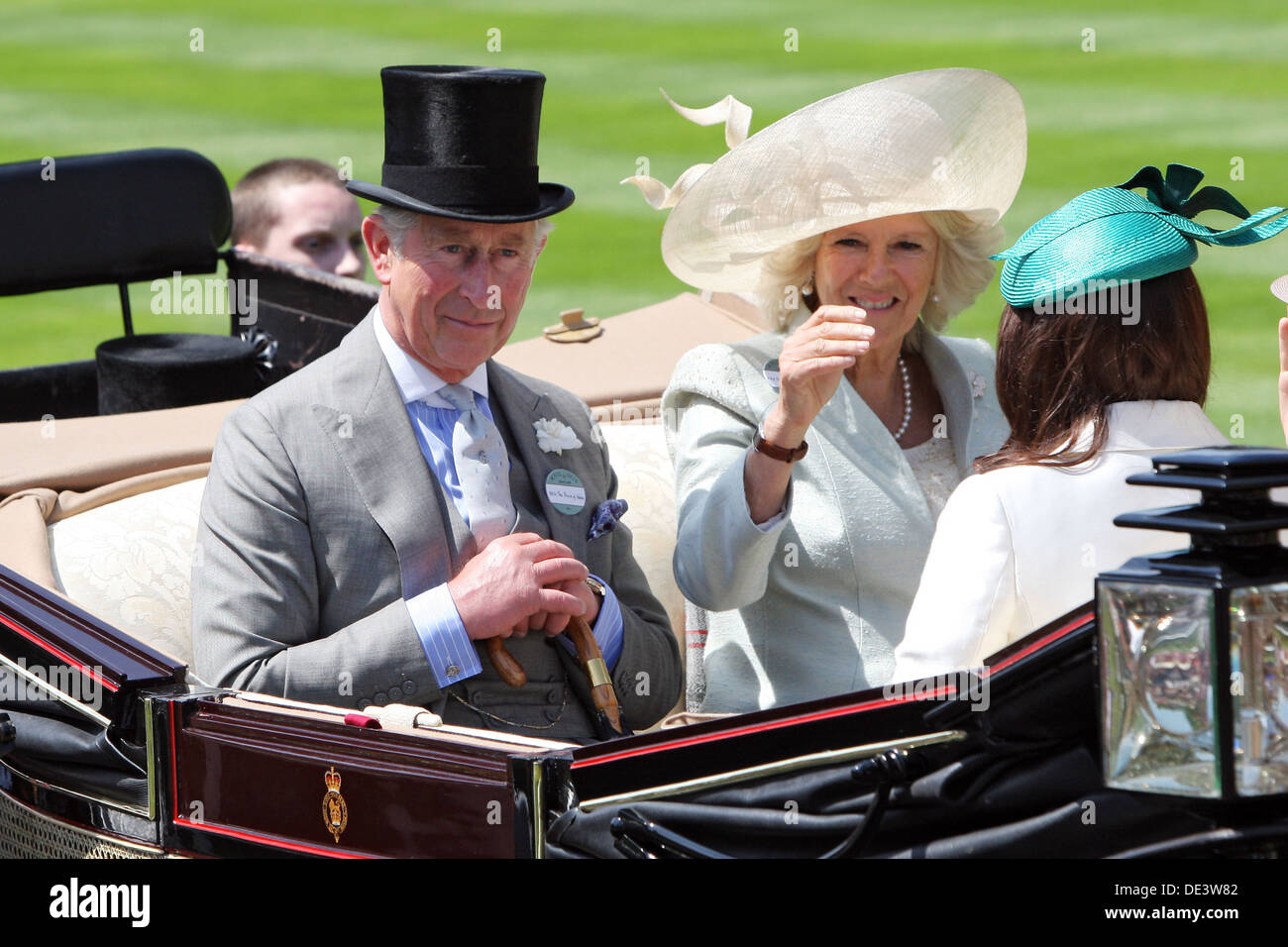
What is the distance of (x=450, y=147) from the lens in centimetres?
259

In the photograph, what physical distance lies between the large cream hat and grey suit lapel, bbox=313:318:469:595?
0.66 metres

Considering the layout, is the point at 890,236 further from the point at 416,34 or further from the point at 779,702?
the point at 416,34

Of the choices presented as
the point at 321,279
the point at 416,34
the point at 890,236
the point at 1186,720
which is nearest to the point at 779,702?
the point at 890,236

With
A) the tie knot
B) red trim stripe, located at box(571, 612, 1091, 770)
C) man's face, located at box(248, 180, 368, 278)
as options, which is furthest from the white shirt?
man's face, located at box(248, 180, 368, 278)

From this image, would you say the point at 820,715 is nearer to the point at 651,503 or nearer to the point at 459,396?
the point at 459,396

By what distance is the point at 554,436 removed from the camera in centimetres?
280

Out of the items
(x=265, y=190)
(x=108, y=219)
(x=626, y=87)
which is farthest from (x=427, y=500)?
(x=626, y=87)

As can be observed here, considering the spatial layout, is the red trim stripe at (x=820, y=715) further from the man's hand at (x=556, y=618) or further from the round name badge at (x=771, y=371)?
the round name badge at (x=771, y=371)

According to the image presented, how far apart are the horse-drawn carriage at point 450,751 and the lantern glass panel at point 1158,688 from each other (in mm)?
19

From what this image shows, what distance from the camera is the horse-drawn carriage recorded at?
6.06 feet

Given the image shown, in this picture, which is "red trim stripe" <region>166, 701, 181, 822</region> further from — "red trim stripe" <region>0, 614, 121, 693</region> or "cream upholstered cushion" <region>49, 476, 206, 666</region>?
"cream upholstered cushion" <region>49, 476, 206, 666</region>

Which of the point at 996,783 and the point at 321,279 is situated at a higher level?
the point at 321,279
